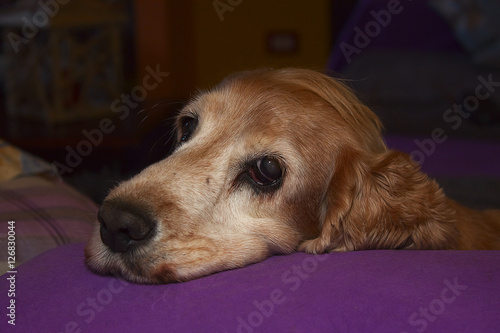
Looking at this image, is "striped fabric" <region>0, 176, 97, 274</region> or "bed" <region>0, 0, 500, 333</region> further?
"striped fabric" <region>0, 176, 97, 274</region>

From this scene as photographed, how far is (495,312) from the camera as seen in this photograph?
1.29m

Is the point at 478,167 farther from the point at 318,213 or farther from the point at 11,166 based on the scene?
the point at 11,166

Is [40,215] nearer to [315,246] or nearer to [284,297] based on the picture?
[315,246]

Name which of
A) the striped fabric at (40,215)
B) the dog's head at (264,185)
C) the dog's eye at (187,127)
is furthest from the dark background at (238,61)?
the dog's head at (264,185)

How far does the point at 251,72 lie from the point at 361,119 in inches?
20.4

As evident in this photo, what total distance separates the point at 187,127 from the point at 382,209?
85 cm

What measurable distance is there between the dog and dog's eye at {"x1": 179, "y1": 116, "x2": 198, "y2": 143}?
6 centimetres

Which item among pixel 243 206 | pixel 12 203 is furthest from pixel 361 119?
pixel 12 203

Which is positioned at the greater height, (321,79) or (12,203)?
(321,79)

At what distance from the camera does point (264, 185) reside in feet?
6.61

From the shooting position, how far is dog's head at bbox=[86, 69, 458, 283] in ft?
5.80

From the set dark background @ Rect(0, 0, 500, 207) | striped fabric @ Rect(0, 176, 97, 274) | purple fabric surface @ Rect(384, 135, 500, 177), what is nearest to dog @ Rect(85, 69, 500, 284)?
striped fabric @ Rect(0, 176, 97, 274)

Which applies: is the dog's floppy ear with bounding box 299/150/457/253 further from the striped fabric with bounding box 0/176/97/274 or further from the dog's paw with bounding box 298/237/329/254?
the striped fabric with bounding box 0/176/97/274

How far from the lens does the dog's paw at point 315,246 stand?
188cm
